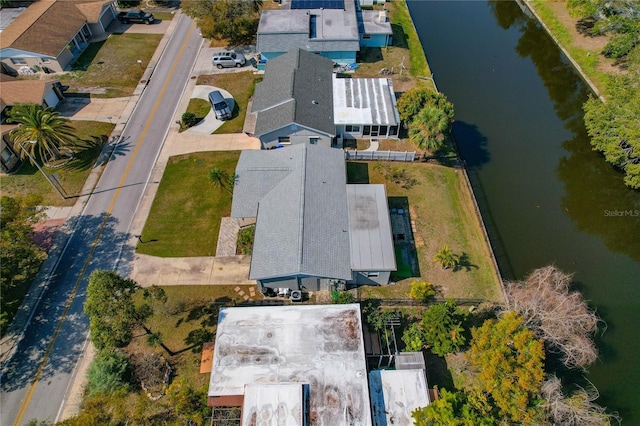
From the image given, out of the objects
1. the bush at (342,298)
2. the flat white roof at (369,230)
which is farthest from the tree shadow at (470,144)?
the bush at (342,298)

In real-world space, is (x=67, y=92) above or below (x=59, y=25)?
below

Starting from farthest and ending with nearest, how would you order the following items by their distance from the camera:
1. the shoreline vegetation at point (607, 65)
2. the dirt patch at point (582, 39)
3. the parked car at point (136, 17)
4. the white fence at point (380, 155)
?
the parked car at point (136, 17)
the dirt patch at point (582, 39)
the white fence at point (380, 155)
the shoreline vegetation at point (607, 65)

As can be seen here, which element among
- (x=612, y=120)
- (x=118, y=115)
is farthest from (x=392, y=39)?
(x=118, y=115)

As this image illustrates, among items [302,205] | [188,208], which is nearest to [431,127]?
[302,205]

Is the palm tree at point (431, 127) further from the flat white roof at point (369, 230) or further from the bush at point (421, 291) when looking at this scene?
the bush at point (421, 291)

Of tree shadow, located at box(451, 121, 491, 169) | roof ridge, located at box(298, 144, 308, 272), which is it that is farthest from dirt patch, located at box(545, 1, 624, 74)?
roof ridge, located at box(298, 144, 308, 272)

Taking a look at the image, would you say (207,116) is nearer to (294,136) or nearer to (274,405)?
(294,136)

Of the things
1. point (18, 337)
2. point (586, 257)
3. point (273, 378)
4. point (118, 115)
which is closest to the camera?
point (273, 378)

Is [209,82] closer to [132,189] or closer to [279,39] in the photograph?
[279,39]
